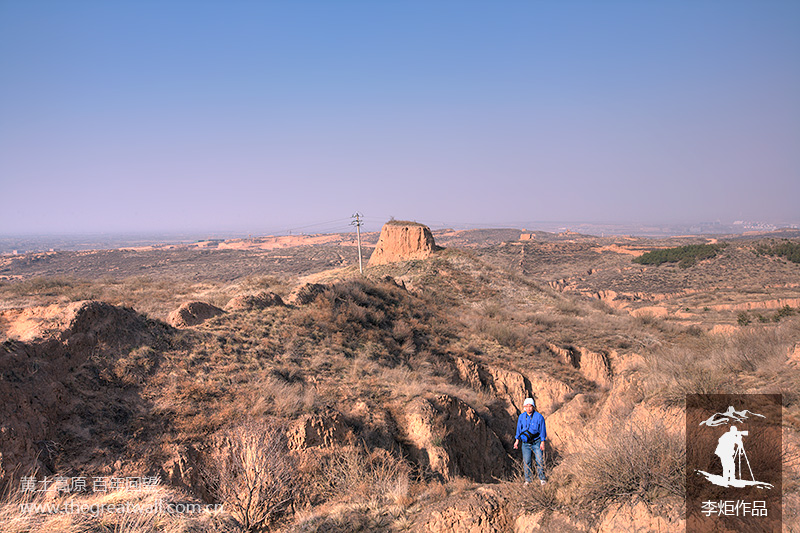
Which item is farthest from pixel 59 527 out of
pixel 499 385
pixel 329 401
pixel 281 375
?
pixel 499 385

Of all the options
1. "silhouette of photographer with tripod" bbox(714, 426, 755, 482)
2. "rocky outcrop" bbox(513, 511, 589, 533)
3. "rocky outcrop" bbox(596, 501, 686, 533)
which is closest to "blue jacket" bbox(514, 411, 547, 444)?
"rocky outcrop" bbox(513, 511, 589, 533)

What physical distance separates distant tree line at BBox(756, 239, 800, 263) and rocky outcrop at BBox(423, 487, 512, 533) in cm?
6217

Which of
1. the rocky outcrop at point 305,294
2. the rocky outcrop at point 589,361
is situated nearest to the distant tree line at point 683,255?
the rocky outcrop at point 589,361

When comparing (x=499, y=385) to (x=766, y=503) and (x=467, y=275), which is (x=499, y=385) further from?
(x=467, y=275)

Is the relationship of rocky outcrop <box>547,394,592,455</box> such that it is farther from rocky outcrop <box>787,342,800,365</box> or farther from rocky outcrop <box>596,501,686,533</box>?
rocky outcrop <box>596,501,686,533</box>

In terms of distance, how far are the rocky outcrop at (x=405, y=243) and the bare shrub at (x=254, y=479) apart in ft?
92.1

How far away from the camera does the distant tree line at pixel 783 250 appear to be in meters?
46.9

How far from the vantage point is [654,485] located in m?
4.43

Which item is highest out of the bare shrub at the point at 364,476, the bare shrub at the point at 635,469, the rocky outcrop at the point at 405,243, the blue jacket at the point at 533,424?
the rocky outcrop at the point at 405,243

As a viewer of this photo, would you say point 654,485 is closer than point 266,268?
Yes

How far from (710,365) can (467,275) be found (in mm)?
21598

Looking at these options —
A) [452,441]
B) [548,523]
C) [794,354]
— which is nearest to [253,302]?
[452,441]

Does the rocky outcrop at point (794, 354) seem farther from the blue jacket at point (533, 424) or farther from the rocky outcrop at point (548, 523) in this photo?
the rocky outcrop at point (548, 523)

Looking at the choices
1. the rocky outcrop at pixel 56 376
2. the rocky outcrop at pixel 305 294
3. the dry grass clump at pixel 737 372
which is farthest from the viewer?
the rocky outcrop at pixel 305 294
